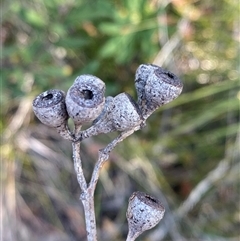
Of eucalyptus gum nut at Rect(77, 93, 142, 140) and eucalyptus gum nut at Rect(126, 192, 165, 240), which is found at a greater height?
eucalyptus gum nut at Rect(77, 93, 142, 140)

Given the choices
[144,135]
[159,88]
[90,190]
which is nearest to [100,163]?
[90,190]

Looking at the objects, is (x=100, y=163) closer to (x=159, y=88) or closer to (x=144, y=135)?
(x=159, y=88)

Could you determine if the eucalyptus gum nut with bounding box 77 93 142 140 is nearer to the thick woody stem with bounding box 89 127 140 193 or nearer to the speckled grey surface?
the thick woody stem with bounding box 89 127 140 193

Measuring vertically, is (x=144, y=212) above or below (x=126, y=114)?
below

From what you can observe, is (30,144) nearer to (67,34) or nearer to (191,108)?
(67,34)

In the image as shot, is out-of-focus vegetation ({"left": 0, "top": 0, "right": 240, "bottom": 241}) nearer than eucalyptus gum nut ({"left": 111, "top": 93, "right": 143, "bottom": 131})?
No

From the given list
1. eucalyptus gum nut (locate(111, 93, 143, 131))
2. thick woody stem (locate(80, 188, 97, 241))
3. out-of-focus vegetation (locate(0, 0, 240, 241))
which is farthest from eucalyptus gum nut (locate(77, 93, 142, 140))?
out-of-focus vegetation (locate(0, 0, 240, 241))
